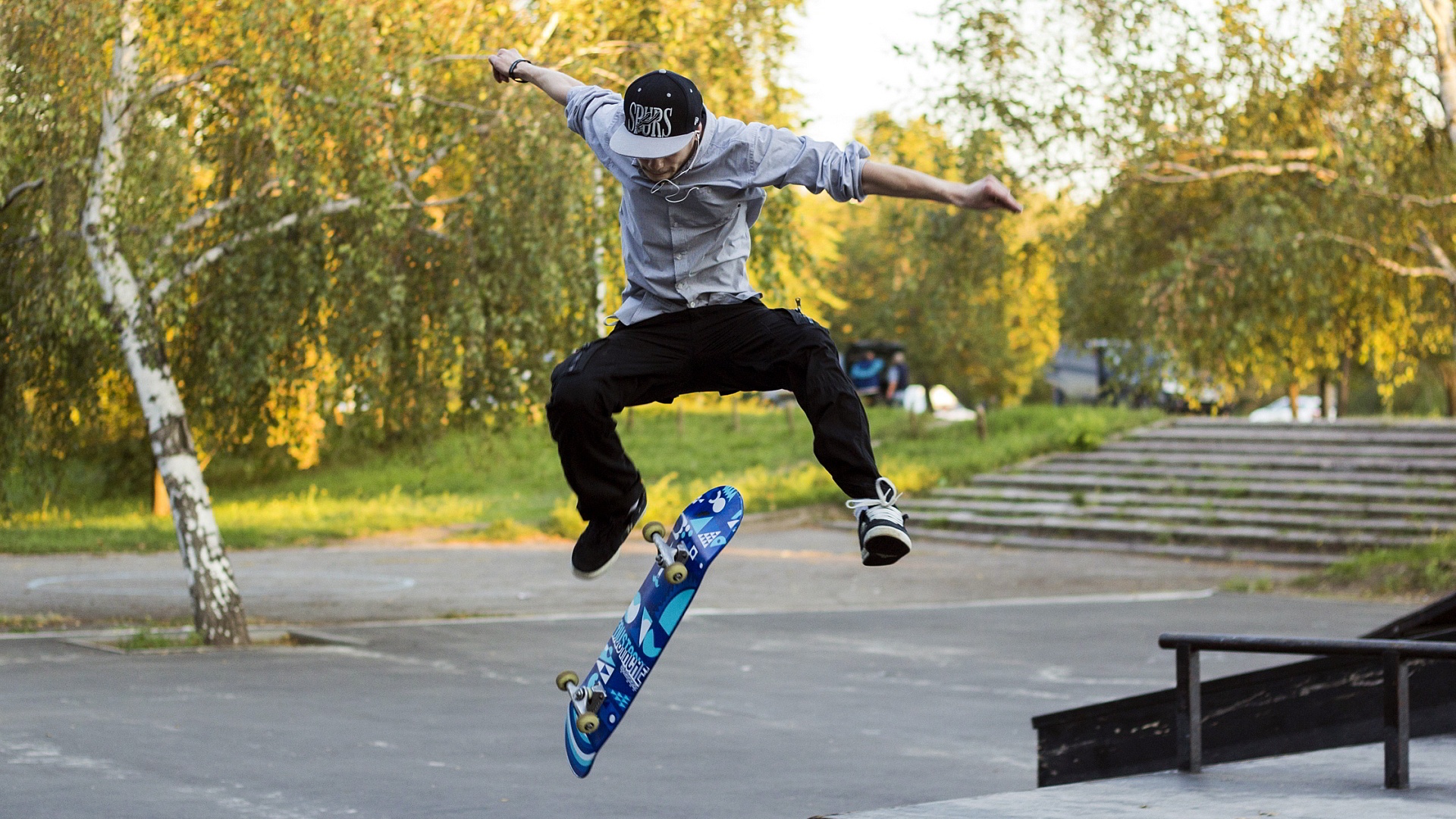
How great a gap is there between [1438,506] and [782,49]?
13.5 metres

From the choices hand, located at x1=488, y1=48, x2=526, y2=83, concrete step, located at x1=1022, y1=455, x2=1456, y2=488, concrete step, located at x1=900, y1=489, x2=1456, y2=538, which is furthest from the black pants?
concrete step, located at x1=1022, y1=455, x2=1456, y2=488

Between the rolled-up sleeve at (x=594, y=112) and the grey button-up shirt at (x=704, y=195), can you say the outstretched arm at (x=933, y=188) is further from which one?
the rolled-up sleeve at (x=594, y=112)

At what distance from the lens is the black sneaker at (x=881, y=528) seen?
4715 millimetres

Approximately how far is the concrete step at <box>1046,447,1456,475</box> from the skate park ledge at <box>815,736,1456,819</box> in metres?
17.9

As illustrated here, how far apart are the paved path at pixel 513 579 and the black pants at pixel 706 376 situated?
10317mm

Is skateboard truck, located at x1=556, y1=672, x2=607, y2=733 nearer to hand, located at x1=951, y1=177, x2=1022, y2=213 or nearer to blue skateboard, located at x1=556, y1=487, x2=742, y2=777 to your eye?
Answer: blue skateboard, located at x1=556, y1=487, x2=742, y2=777

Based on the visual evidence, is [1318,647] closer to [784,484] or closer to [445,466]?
[784,484]

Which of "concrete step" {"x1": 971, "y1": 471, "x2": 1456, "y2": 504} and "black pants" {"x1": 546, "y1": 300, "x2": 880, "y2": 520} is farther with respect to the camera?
"concrete step" {"x1": 971, "y1": 471, "x2": 1456, "y2": 504}

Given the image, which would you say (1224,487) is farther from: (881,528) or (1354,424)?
(881,528)

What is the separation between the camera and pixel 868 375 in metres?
42.8

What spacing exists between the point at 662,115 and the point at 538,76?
793mm

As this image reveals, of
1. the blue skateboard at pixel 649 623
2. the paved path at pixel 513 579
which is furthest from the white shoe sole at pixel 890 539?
the paved path at pixel 513 579

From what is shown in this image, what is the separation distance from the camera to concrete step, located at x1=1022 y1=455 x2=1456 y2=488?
865 inches

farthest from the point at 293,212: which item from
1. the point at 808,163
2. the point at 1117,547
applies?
the point at 1117,547
